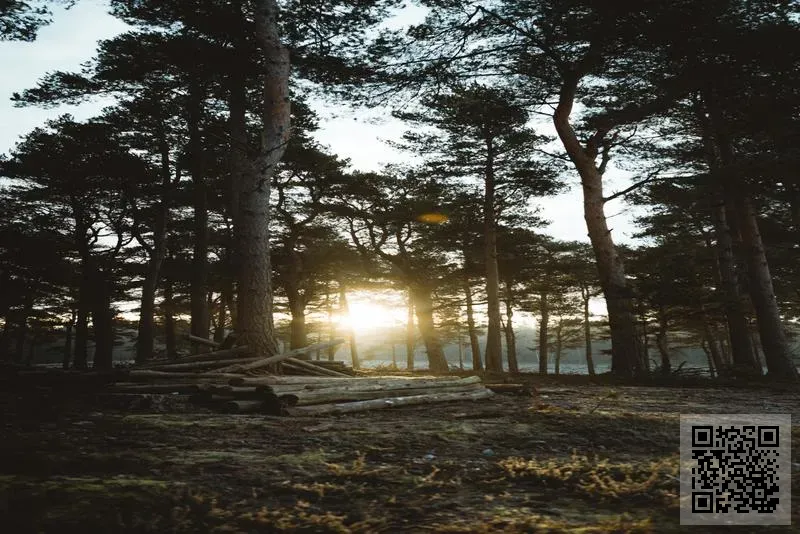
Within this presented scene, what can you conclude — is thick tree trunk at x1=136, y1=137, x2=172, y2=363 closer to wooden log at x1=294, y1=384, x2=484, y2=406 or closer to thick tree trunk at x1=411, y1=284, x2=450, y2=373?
thick tree trunk at x1=411, y1=284, x2=450, y2=373

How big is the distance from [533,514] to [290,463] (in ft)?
6.42

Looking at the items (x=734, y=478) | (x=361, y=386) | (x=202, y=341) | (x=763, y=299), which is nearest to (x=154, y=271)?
(x=202, y=341)

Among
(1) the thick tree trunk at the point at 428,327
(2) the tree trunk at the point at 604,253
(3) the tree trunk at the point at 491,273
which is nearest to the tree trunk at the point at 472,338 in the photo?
(1) the thick tree trunk at the point at 428,327

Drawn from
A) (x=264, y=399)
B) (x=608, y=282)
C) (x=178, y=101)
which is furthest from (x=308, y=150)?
(x=264, y=399)

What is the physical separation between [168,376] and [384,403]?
3890 mm

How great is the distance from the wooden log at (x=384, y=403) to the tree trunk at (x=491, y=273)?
11.3 m

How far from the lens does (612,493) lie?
2973 millimetres

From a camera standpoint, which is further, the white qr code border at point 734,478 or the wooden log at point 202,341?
the wooden log at point 202,341

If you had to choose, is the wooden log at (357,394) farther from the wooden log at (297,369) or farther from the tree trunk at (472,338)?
the tree trunk at (472,338)

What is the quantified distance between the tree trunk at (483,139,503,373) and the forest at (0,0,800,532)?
0.11m

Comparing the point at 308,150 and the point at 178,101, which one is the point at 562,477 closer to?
the point at 178,101

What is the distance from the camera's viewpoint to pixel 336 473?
3.50 m

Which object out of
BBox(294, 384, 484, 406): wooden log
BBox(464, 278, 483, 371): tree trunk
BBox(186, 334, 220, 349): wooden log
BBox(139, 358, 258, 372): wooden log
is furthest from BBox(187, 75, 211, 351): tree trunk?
BBox(464, 278, 483, 371): tree trunk

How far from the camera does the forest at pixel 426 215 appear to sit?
381cm
